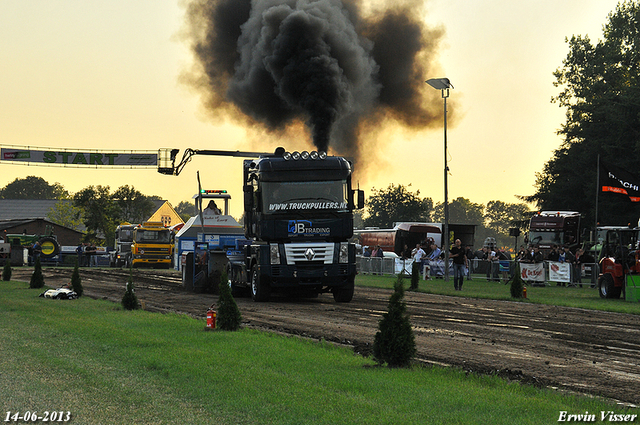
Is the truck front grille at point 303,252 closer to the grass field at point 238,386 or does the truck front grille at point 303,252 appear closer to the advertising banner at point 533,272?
the grass field at point 238,386

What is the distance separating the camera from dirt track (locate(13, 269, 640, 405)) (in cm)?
922

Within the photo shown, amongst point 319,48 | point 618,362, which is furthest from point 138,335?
point 319,48

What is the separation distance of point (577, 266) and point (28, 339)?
78.1 ft

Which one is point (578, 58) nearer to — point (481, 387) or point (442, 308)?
point (442, 308)

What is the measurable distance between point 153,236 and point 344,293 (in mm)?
28742

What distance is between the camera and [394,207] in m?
113

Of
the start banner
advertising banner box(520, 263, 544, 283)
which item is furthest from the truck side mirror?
the start banner

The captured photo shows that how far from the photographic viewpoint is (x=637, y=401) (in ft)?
24.5

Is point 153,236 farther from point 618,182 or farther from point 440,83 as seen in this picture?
point 618,182

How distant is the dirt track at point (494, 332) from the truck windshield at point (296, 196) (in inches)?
106

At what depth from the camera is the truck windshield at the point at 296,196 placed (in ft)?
63.1

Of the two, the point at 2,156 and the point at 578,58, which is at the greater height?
the point at 578,58

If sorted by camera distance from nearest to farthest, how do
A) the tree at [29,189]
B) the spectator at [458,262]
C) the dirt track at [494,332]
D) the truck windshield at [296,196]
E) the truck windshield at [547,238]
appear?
the dirt track at [494,332], the truck windshield at [296,196], the spectator at [458,262], the truck windshield at [547,238], the tree at [29,189]

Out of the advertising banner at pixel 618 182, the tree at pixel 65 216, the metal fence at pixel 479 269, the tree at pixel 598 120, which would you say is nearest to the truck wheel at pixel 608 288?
the metal fence at pixel 479 269
